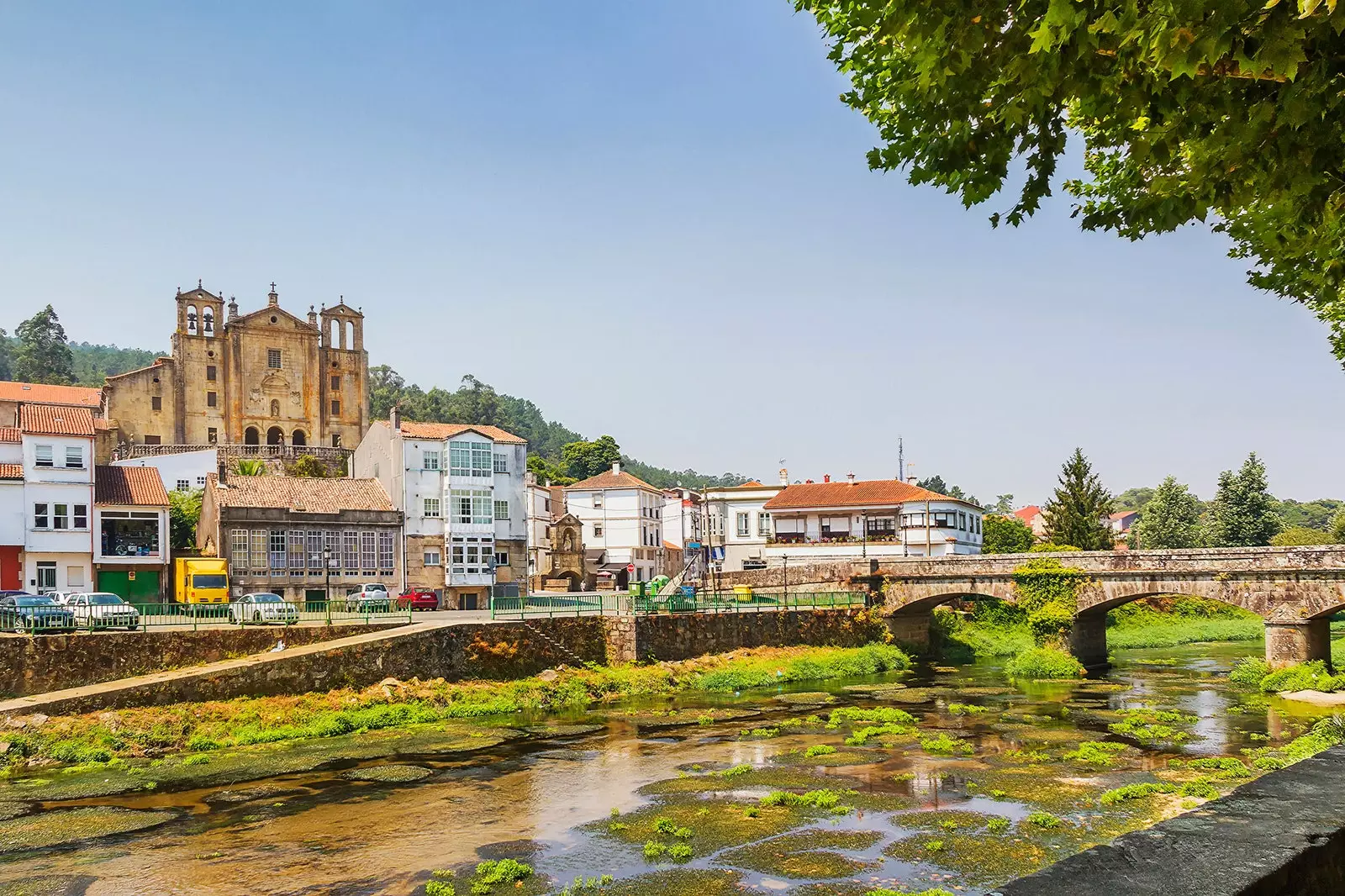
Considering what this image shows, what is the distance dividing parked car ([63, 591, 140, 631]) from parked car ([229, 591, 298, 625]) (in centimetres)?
365

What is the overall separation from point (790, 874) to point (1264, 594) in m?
33.2

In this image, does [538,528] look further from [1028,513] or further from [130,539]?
[1028,513]

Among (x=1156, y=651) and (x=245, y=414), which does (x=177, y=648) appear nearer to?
(x=1156, y=651)

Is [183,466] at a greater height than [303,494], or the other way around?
[183,466]

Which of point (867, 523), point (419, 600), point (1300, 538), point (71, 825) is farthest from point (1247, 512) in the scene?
point (71, 825)

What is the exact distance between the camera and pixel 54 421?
169 feet

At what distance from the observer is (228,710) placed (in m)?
32.8

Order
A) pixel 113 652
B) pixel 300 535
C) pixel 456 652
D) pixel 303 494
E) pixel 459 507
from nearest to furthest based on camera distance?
pixel 113 652 → pixel 456 652 → pixel 300 535 → pixel 303 494 → pixel 459 507

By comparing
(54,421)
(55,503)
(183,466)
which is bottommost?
(55,503)

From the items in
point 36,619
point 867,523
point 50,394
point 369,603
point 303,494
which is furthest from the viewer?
point 50,394

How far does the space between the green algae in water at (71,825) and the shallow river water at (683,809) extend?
18 centimetres

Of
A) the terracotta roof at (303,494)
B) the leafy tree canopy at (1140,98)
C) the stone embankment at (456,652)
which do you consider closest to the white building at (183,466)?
the terracotta roof at (303,494)

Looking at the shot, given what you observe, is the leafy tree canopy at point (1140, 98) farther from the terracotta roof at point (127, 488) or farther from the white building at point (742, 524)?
the white building at point (742, 524)

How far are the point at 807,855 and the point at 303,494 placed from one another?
45.2 meters
